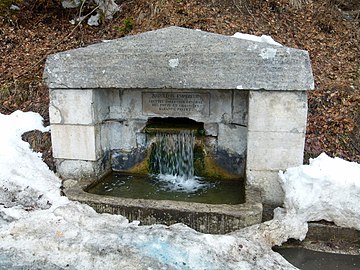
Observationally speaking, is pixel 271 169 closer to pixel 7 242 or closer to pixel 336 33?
pixel 7 242

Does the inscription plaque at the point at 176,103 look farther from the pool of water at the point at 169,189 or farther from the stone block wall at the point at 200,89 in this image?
the pool of water at the point at 169,189

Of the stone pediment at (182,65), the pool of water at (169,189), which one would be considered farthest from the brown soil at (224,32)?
the stone pediment at (182,65)

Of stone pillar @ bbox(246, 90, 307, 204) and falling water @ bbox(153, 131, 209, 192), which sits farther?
falling water @ bbox(153, 131, 209, 192)

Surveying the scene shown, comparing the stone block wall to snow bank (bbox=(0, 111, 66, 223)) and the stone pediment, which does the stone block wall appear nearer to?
the stone pediment

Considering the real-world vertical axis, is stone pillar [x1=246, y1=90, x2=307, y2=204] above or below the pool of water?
above

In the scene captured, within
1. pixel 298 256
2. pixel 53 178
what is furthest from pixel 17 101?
pixel 298 256

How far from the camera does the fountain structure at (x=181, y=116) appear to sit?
3.92 meters

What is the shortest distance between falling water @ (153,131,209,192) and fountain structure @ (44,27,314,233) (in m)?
0.01

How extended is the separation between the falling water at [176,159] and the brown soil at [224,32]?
155 cm

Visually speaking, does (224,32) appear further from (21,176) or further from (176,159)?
(21,176)

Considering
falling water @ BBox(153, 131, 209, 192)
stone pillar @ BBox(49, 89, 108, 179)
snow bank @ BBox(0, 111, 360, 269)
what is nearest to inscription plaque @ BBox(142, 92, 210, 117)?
falling water @ BBox(153, 131, 209, 192)

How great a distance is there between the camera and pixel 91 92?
4.48 meters

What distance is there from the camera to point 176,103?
4.94 metres

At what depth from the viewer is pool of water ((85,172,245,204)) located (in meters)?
4.41
